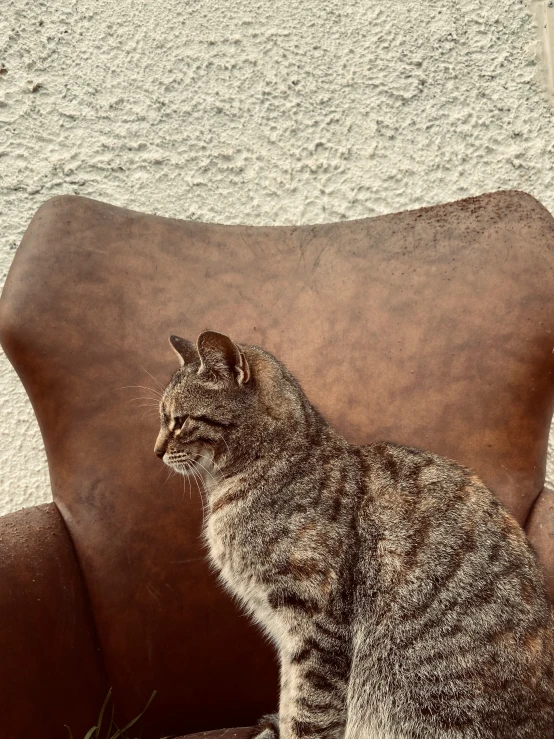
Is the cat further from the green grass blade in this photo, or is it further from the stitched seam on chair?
the green grass blade

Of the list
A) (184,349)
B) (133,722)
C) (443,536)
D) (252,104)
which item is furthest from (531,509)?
(252,104)

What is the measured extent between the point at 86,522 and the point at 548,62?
1550 mm

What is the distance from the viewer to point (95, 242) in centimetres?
130

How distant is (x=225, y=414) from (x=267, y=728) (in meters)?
0.50

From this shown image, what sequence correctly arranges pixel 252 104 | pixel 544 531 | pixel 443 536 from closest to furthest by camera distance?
pixel 443 536
pixel 544 531
pixel 252 104

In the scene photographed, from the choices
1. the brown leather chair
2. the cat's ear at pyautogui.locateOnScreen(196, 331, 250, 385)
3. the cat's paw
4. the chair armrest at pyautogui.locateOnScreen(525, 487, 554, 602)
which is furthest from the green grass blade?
the chair armrest at pyautogui.locateOnScreen(525, 487, 554, 602)

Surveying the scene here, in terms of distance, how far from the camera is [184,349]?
3.90 ft

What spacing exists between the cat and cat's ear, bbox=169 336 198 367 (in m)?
0.03

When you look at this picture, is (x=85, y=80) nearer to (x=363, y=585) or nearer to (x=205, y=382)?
(x=205, y=382)

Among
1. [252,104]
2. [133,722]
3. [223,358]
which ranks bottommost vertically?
[133,722]

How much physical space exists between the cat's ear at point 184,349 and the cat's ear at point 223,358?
0.06 metres

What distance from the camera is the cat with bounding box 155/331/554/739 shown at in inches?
38.1

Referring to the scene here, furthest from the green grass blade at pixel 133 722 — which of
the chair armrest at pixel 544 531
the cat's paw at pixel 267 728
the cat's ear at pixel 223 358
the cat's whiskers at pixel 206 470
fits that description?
the chair armrest at pixel 544 531

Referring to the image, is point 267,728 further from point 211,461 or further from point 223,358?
point 223,358
